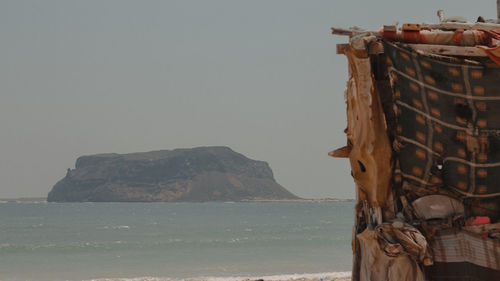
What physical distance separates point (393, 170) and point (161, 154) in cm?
16176

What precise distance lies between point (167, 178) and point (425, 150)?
513 ft

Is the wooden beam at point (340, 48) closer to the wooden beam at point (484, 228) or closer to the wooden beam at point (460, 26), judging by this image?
the wooden beam at point (460, 26)

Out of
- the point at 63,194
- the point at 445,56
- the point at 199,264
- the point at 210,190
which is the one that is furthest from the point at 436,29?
the point at 63,194

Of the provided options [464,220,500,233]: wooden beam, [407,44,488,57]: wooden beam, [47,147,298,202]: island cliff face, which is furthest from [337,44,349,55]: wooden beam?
[47,147,298,202]: island cliff face

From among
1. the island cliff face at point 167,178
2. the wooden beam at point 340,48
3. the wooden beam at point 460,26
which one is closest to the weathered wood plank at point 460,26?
the wooden beam at point 460,26

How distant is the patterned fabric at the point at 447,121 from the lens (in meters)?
5.00

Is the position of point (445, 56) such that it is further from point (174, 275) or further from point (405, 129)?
point (174, 275)

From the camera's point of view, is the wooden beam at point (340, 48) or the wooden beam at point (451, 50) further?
the wooden beam at point (451, 50)

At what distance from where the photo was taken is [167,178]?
6284 inches

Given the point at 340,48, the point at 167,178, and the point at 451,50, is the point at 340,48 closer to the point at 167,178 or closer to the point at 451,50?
the point at 451,50

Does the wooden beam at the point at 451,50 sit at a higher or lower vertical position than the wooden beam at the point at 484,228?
higher

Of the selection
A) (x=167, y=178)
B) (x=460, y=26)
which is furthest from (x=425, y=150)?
(x=167, y=178)

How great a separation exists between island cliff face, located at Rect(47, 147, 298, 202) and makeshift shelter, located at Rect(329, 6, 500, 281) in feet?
504

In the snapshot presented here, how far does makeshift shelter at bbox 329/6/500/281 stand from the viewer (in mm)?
4867
